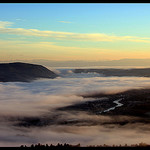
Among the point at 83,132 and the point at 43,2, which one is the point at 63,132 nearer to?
the point at 83,132

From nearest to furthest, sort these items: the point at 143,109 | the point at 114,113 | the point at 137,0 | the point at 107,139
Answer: the point at 137,0 → the point at 107,139 → the point at 114,113 → the point at 143,109

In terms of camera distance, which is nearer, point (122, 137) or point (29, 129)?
point (122, 137)

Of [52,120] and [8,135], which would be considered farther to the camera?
[52,120]

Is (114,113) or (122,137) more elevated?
(114,113)

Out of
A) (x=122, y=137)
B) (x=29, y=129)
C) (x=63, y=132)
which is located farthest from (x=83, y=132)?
(x=29, y=129)

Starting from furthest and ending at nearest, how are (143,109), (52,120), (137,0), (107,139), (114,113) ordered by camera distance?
1. (143,109)
2. (114,113)
3. (52,120)
4. (107,139)
5. (137,0)

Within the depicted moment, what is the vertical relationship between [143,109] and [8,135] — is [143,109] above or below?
above

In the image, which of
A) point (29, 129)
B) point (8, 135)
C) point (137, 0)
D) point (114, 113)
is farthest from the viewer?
point (114, 113)

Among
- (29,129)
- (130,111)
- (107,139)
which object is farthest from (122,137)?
(130,111)

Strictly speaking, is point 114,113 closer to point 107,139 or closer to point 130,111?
point 130,111

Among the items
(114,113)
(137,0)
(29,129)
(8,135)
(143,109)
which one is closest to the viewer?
(137,0)
